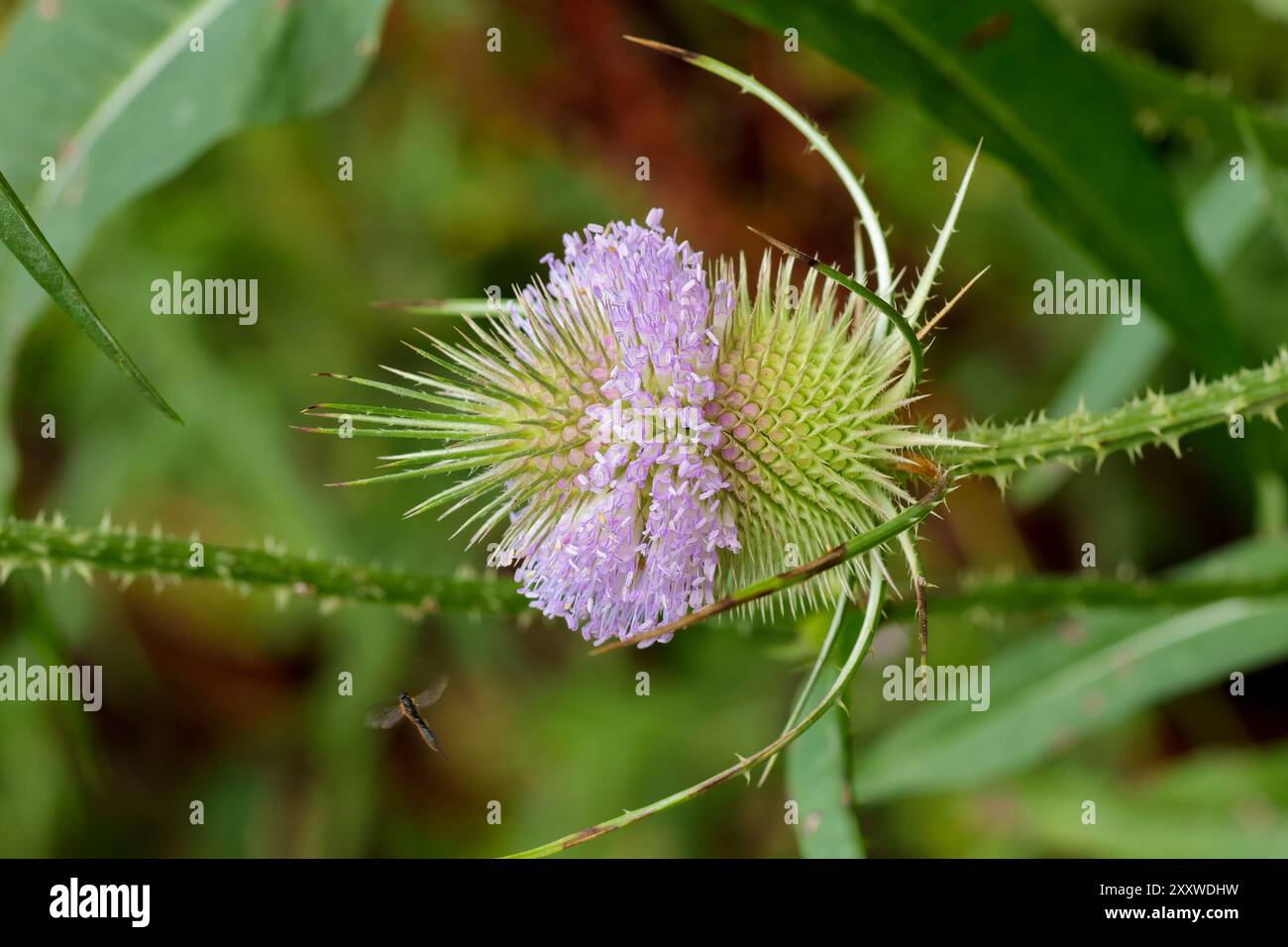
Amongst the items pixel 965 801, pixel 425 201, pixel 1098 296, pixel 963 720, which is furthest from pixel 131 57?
pixel 965 801

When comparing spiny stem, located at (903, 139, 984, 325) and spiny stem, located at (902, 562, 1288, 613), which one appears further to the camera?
spiny stem, located at (902, 562, 1288, 613)
